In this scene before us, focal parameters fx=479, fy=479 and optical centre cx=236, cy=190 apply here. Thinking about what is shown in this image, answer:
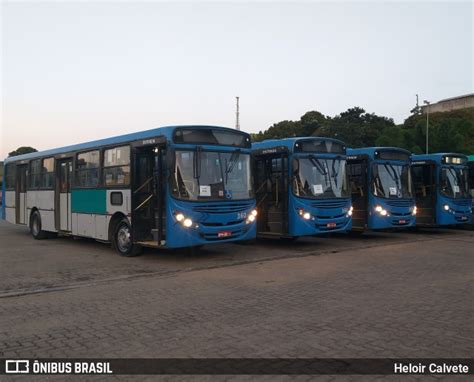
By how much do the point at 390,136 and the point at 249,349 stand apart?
4376cm

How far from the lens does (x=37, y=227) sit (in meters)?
17.4

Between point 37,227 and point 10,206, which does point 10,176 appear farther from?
point 37,227

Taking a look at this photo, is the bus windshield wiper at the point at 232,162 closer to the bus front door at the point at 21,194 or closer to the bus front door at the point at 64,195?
the bus front door at the point at 64,195

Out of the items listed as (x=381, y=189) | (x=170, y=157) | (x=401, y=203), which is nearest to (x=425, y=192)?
(x=401, y=203)

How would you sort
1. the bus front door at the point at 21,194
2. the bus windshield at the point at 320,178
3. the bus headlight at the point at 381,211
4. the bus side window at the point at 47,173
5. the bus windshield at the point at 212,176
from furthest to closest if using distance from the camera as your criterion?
the bus front door at the point at 21,194 < the bus side window at the point at 47,173 < the bus headlight at the point at 381,211 < the bus windshield at the point at 320,178 < the bus windshield at the point at 212,176

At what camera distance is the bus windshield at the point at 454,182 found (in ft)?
58.7

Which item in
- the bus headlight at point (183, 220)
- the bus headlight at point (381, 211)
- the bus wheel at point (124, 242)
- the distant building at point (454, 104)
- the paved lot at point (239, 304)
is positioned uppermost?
the distant building at point (454, 104)

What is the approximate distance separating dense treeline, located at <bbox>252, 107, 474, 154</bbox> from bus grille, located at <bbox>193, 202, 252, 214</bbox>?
33077mm

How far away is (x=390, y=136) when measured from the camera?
4594 cm

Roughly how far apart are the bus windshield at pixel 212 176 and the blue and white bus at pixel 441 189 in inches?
356

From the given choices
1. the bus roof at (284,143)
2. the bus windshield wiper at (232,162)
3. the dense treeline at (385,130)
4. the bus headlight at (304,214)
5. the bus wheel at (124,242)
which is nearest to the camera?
the bus windshield wiper at (232,162)

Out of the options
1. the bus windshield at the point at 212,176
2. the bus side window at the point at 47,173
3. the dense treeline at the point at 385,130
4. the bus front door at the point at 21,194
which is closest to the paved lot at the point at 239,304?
the bus windshield at the point at 212,176

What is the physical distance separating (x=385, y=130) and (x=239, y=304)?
43648 mm

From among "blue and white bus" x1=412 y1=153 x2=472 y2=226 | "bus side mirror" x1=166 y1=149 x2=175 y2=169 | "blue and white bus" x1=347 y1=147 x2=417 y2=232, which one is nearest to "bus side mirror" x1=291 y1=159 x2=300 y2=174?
"blue and white bus" x1=347 y1=147 x2=417 y2=232
